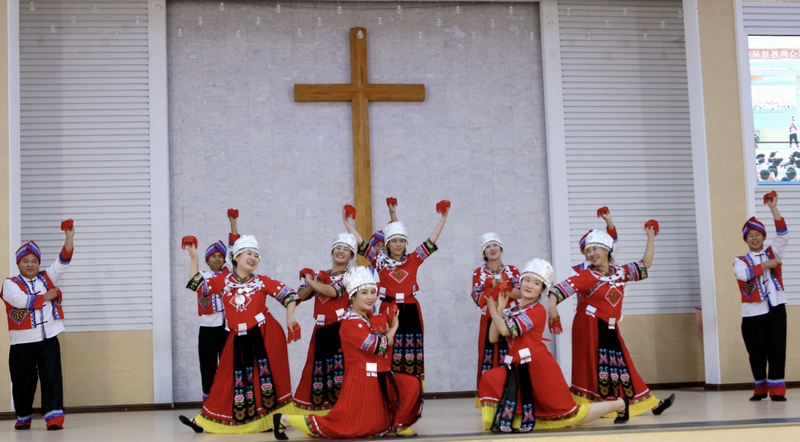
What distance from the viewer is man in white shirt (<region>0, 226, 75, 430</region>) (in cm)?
601

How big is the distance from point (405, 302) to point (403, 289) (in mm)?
105

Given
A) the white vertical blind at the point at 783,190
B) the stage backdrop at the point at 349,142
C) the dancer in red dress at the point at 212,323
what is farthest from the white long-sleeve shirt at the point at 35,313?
the white vertical blind at the point at 783,190

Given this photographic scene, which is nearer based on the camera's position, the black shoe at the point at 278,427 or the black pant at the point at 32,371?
the black shoe at the point at 278,427

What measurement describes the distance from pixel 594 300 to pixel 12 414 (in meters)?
4.56

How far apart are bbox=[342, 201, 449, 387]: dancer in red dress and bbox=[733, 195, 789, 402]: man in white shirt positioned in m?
2.34

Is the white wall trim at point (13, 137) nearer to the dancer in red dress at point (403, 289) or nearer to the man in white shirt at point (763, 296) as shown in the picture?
the dancer in red dress at point (403, 289)

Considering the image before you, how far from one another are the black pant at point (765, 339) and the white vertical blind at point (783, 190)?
4.41 ft

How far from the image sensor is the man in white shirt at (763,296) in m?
6.43

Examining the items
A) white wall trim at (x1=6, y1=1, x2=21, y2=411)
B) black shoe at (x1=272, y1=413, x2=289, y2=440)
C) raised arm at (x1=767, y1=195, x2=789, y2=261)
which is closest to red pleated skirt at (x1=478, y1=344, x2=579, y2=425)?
black shoe at (x1=272, y1=413, x2=289, y2=440)

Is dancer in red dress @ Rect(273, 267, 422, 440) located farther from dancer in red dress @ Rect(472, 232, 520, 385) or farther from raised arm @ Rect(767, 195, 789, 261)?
raised arm @ Rect(767, 195, 789, 261)

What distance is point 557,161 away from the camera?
7961mm

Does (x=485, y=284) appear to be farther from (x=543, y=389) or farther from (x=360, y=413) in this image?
(x=360, y=413)

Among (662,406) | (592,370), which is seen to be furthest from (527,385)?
(662,406)

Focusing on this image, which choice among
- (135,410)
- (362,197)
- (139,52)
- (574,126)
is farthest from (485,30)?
(135,410)
